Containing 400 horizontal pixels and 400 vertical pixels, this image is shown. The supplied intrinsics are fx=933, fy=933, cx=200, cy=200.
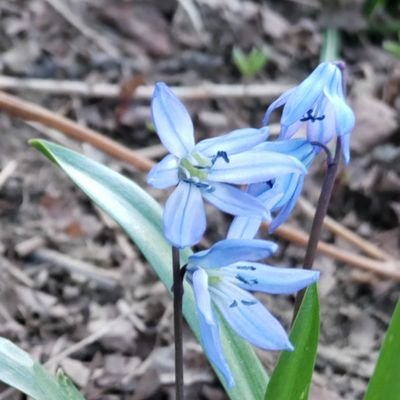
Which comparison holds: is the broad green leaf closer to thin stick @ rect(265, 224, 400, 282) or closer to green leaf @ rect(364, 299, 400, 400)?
green leaf @ rect(364, 299, 400, 400)

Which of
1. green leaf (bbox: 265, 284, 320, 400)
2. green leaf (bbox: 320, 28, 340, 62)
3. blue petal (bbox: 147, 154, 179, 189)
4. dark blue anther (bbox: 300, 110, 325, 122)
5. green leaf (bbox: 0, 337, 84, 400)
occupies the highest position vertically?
green leaf (bbox: 320, 28, 340, 62)

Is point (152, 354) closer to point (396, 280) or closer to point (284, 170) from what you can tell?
point (396, 280)

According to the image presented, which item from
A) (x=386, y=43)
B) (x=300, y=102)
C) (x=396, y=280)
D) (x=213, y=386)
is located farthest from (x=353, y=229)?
(x=300, y=102)

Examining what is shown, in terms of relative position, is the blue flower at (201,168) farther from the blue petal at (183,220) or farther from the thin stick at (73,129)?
the thin stick at (73,129)

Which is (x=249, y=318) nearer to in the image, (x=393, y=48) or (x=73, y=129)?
(x=73, y=129)

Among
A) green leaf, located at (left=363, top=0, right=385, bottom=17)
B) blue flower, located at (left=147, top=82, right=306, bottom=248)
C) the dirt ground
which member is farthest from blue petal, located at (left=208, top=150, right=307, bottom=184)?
green leaf, located at (left=363, top=0, right=385, bottom=17)

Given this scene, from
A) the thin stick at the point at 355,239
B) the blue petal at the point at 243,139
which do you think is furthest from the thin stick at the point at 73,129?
the blue petal at the point at 243,139
